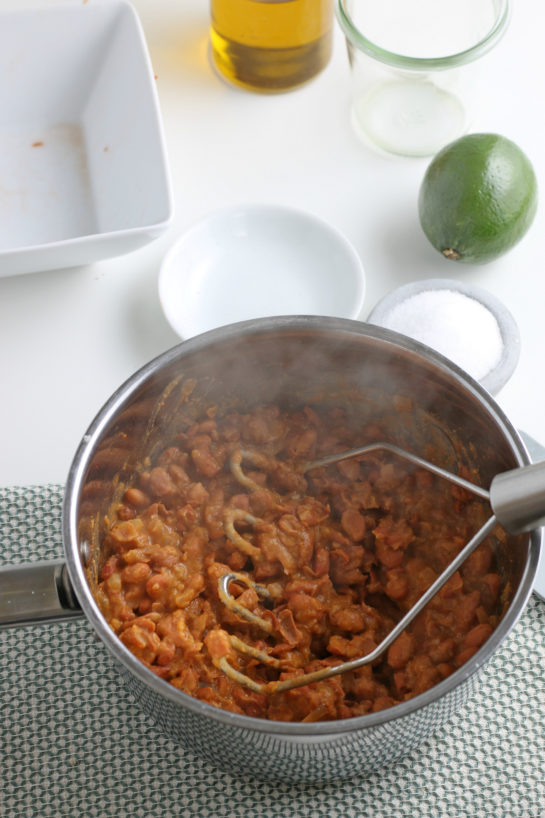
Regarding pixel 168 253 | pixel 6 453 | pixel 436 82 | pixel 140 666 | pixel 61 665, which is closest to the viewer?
pixel 140 666

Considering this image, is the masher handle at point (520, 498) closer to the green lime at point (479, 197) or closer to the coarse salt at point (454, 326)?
the coarse salt at point (454, 326)

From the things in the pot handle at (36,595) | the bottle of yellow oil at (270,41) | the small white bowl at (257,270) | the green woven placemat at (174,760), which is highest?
the bottle of yellow oil at (270,41)

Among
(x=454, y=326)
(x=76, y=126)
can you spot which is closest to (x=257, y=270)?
(x=454, y=326)

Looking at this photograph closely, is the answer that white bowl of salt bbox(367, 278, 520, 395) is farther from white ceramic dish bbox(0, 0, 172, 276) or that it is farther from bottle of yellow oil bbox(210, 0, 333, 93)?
bottle of yellow oil bbox(210, 0, 333, 93)

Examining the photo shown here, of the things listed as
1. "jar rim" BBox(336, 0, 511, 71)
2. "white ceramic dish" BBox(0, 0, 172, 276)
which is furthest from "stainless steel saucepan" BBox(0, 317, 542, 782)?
"jar rim" BBox(336, 0, 511, 71)

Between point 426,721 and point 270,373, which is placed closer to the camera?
point 426,721

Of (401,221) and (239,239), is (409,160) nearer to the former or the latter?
(401,221)

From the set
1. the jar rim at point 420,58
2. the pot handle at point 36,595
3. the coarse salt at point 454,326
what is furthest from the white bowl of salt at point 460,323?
the pot handle at point 36,595

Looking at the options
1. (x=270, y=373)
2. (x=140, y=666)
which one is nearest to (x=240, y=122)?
(x=270, y=373)
